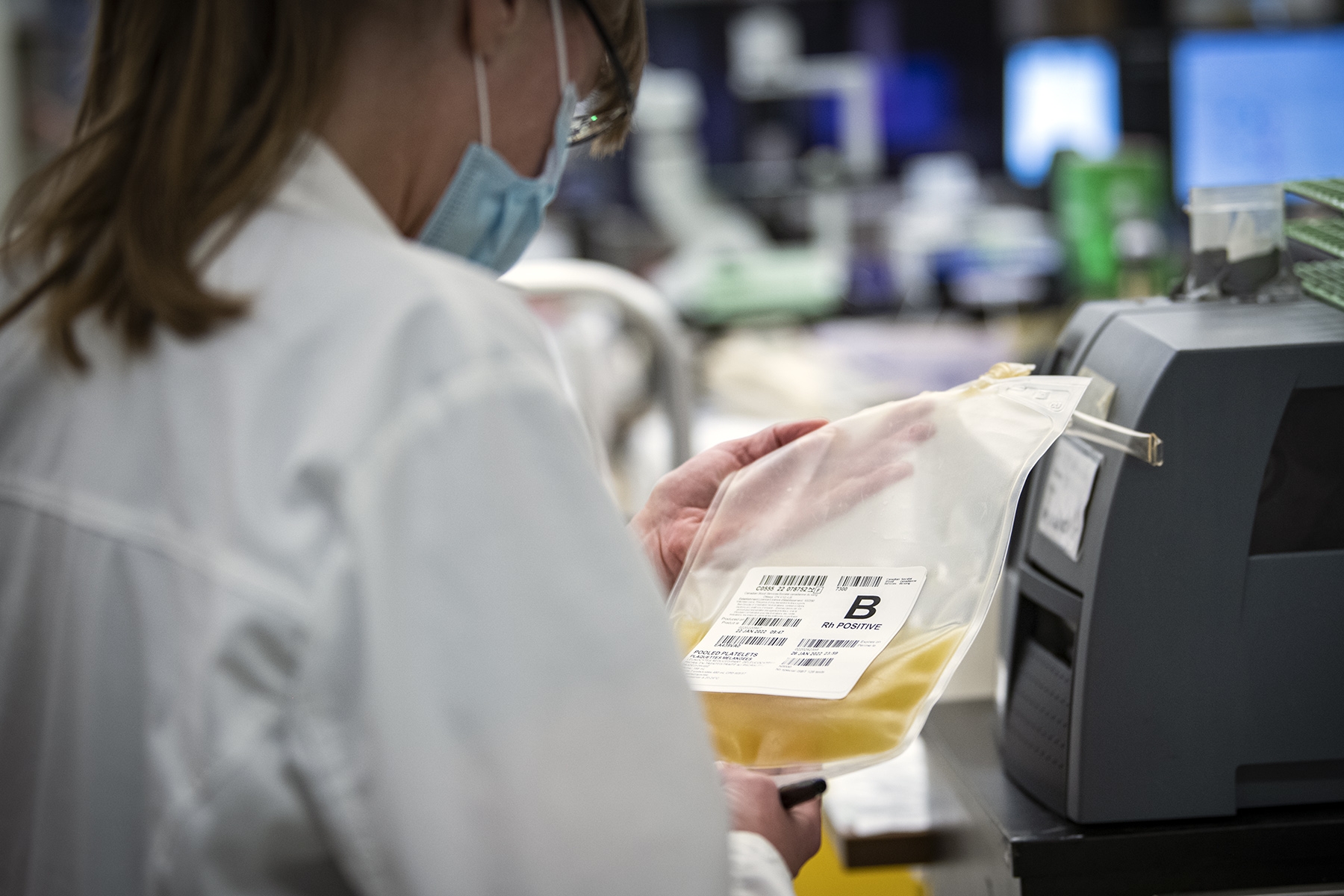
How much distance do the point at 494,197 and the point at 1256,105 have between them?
3454 mm

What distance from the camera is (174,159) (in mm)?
614

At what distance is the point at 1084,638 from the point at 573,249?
3.57 m

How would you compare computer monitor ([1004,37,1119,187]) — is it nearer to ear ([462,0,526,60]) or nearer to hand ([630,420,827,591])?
hand ([630,420,827,591])

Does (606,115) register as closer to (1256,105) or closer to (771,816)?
(771,816)

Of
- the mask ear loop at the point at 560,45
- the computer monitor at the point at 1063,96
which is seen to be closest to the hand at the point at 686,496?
the mask ear loop at the point at 560,45

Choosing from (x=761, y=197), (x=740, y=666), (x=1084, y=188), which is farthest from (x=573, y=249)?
(x=740, y=666)

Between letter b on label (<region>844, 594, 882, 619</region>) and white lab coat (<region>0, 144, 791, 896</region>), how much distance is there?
254 mm

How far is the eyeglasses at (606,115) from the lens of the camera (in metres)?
0.87

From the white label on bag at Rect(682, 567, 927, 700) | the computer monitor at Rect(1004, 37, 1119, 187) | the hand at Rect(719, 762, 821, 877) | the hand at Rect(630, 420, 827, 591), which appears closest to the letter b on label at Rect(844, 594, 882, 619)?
the white label on bag at Rect(682, 567, 927, 700)

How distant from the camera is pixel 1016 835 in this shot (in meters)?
0.85

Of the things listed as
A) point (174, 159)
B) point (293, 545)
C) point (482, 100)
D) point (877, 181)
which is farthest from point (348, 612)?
point (877, 181)

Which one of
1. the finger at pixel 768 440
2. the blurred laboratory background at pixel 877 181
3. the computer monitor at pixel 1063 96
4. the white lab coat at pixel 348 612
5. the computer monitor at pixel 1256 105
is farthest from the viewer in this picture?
the computer monitor at pixel 1063 96

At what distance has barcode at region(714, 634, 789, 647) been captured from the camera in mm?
843

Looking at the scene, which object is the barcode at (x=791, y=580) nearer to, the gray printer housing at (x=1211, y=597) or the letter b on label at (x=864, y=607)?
the letter b on label at (x=864, y=607)
